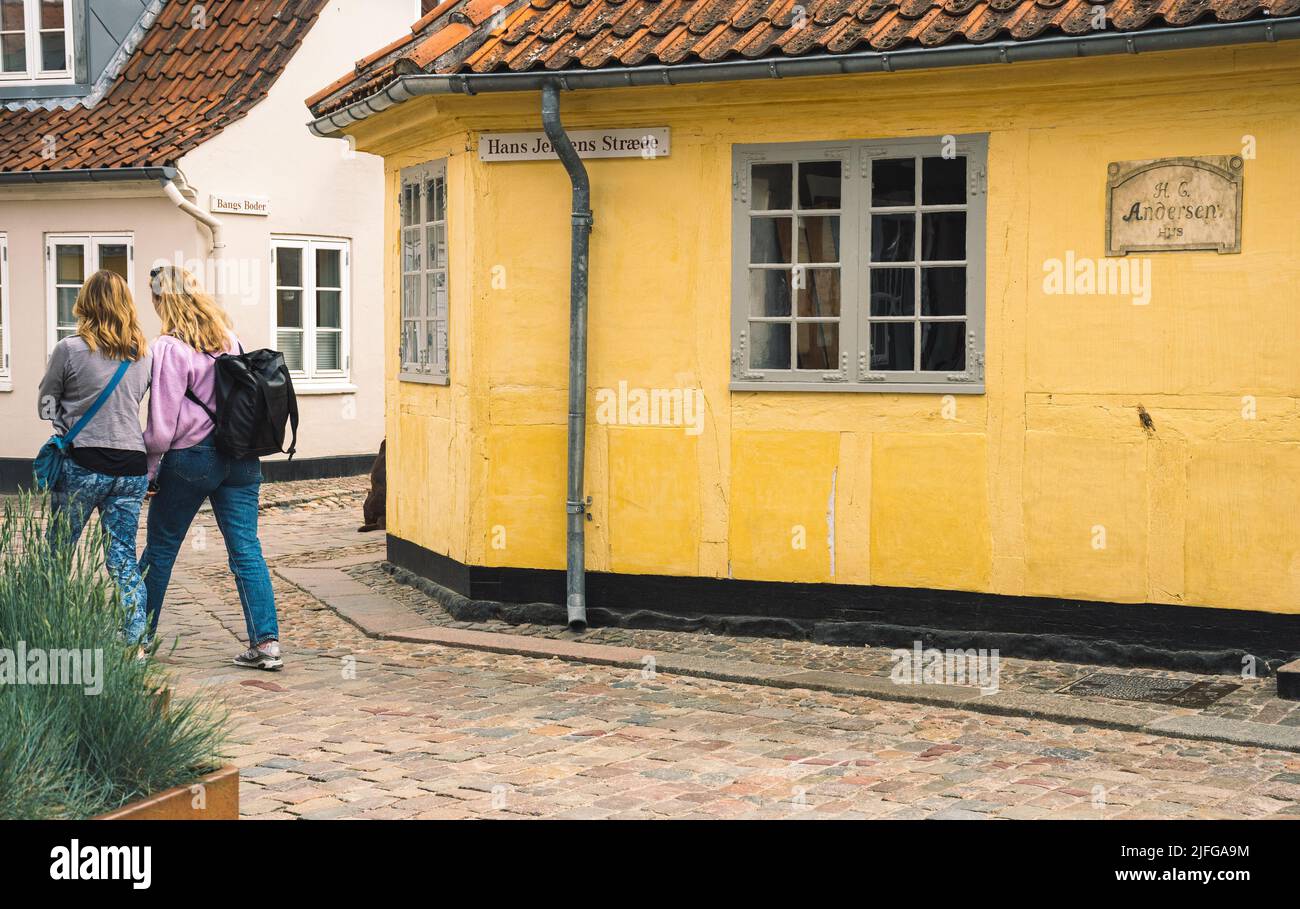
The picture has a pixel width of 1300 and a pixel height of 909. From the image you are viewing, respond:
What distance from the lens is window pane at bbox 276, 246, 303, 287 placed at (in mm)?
19469

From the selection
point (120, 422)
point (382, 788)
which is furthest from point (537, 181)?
point (382, 788)

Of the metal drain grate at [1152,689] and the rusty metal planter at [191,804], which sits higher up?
the rusty metal planter at [191,804]

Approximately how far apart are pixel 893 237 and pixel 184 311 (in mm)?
3881

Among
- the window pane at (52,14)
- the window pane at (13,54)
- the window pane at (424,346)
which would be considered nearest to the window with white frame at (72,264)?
the window pane at (13,54)

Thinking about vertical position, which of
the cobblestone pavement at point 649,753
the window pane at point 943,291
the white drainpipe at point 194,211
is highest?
the white drainpipe at point 194,211

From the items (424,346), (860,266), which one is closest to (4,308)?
(424,346)

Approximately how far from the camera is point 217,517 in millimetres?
8898

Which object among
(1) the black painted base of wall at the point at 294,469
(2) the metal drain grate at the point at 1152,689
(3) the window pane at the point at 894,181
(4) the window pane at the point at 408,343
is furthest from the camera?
(1) the black painted base of wall at the point at 294,469

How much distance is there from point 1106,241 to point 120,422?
514 cm

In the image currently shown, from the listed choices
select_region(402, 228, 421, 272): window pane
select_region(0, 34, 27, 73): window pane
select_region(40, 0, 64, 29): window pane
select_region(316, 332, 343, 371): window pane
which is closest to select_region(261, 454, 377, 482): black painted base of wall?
select_region(316, 332, 343, 371): window pane

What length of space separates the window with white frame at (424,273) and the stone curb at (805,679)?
1.65 meters

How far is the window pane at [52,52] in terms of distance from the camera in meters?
19.5

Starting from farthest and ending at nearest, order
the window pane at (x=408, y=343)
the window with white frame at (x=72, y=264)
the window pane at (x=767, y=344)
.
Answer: the window with white frame at (x=72, y=264), the window pane at (x=408, y=343), the window pane at (x=767, y=344)

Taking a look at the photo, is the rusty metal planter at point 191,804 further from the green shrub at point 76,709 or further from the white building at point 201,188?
the white building at point 201,188
